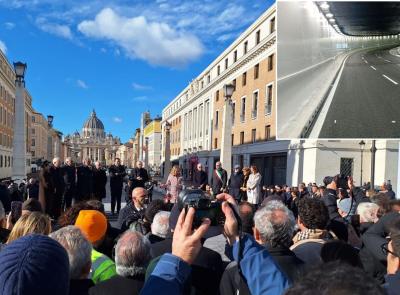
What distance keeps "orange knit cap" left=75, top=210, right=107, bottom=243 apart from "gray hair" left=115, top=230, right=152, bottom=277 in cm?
107

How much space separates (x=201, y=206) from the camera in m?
2.11

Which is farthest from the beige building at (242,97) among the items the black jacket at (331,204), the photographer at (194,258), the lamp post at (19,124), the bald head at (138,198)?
the photographer at (194,258)

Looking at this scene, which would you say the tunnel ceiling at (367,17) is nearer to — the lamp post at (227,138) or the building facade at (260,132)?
the lamp post at (227,138)

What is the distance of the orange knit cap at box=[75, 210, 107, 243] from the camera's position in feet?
12.0

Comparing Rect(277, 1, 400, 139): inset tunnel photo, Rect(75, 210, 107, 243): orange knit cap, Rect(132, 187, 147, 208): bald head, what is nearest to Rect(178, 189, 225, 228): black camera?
Rect(75, 210, 107, 243): orange knit cap

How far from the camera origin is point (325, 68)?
49.9ft

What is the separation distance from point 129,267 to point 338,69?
1491 centimetres

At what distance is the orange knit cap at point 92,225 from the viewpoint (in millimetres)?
3652

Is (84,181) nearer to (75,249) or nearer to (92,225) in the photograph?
(92,225)

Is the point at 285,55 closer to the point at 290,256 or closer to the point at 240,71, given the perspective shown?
the point at 290,256

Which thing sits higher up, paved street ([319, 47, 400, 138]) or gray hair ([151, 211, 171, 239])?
paved street ([319, 47, 400, 138])

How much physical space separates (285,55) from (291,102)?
6.02ft

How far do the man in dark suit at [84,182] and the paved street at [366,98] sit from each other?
868 centimetres

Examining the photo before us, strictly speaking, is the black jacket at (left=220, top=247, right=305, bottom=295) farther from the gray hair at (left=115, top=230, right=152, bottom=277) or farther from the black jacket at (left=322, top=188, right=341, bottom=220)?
the black jacket at (left=322, top=188, right=341, bottom=220)
